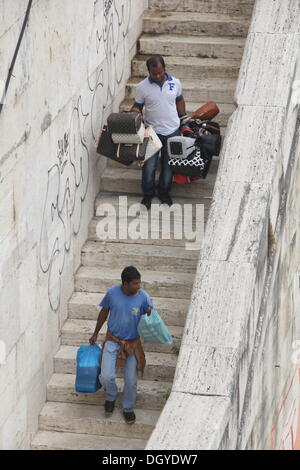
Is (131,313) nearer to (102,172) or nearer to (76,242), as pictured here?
(76,242)

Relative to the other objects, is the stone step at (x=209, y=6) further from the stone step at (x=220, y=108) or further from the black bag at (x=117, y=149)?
the black bag at (x=117, y=149)

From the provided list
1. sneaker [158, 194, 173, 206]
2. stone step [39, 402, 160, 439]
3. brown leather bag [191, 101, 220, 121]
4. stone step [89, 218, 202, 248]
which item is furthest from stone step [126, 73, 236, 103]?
stone step [39, 402, 160, 439]

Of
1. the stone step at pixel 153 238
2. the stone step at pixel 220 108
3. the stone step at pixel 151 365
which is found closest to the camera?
the stone step at pixel 151 365

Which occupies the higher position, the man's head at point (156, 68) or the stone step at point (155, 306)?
the man's head at point (156, 68)

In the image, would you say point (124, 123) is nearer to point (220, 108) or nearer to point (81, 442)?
point (220, 108)

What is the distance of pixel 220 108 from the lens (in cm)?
1400

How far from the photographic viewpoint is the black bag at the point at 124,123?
12.4 meters

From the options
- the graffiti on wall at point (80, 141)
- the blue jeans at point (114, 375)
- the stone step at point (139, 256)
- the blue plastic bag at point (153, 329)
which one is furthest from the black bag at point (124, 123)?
the blue jeans at point (114, 375)

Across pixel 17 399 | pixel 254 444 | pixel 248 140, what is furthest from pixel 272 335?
pixel 17 399

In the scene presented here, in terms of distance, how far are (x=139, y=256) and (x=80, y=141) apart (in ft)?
4.14

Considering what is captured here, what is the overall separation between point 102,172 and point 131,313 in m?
2.62

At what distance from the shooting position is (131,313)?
11.1m

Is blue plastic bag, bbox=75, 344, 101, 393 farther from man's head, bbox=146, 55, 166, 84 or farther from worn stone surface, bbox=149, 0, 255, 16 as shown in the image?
worn stone surface, bbox=149, 0, 255, 16

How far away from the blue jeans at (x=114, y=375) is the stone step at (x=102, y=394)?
206mm
